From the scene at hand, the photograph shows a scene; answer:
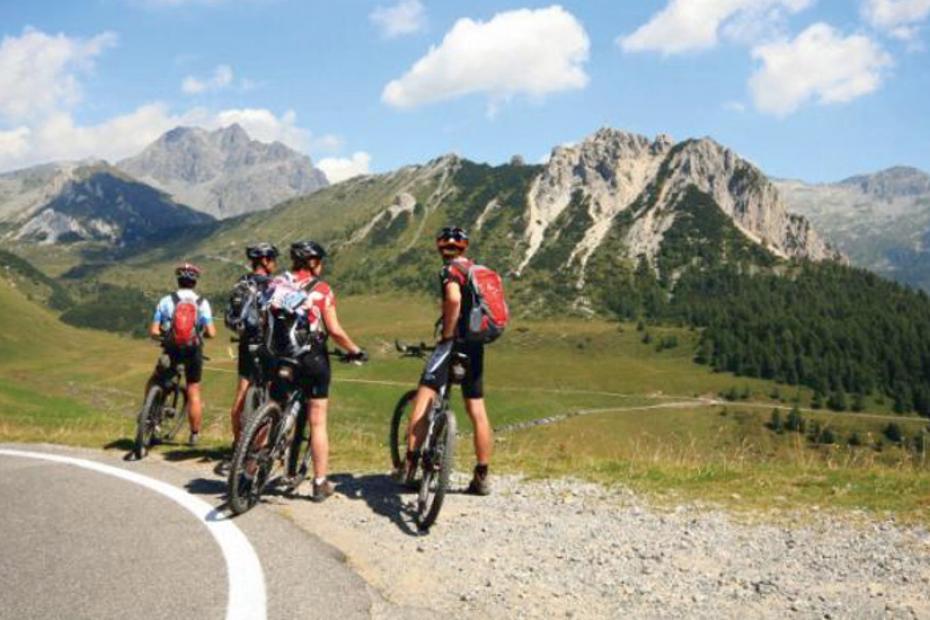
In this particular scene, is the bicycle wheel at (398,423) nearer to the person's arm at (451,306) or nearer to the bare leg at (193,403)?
the person's arm at (451,306)

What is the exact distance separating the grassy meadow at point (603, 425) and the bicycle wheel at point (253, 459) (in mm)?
1518

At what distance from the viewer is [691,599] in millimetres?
6156

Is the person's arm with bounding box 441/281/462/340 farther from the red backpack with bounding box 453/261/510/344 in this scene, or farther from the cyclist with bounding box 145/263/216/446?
the cyclist with bounding box 145/263/216/446

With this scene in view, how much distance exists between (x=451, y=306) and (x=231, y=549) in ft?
12.6

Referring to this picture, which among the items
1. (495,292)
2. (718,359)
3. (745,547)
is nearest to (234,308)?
(495,292)

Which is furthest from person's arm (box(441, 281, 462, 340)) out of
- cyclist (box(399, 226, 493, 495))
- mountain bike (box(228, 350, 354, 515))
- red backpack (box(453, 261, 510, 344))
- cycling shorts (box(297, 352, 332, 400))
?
cycling shorts (box(297, 352, 332, 400))

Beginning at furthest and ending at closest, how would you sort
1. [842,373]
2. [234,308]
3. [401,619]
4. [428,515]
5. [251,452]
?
[842,373] < [234,308] < [251,452] < [428,515] < [401,619]

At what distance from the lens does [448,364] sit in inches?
382

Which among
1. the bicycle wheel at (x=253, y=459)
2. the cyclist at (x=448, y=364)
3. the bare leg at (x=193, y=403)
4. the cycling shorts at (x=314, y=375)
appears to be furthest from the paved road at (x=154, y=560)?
the bare leg at (x=193, y=403)

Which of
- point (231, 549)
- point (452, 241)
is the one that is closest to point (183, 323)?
point (452, 241)

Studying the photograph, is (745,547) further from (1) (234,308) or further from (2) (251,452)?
(1) (234,308)

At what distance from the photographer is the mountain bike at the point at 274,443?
8893 mm

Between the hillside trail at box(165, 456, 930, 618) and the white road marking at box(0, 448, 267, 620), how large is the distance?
2.71 ft

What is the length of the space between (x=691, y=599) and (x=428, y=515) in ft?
10.3
